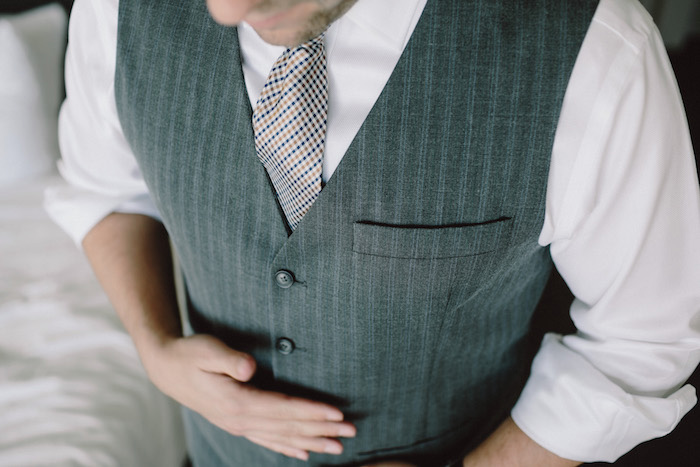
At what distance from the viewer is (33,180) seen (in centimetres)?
200

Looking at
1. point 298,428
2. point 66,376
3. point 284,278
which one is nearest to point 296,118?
point 284,278

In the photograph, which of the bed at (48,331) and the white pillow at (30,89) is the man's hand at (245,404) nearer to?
the bed at (48,331)

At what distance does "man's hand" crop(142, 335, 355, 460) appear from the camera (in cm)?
74

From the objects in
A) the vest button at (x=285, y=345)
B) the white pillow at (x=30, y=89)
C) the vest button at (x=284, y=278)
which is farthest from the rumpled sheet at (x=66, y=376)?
the vest button at (x=284, y=278)

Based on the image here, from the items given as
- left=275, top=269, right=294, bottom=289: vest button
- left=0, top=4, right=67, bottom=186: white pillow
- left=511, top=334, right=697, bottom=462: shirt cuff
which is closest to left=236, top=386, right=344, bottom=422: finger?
left=275, top=269, right=294, bottom=289: vest button

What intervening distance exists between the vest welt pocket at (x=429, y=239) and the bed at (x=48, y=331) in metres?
0.95

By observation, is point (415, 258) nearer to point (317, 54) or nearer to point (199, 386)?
point (317, 54)

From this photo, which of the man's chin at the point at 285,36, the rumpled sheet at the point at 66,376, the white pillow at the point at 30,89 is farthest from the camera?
the white pillow at the point at 30,89

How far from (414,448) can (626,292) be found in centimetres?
44

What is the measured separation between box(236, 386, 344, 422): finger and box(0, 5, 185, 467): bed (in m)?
0.68

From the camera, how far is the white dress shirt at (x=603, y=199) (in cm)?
56

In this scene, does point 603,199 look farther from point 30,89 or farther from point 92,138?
point 30,89

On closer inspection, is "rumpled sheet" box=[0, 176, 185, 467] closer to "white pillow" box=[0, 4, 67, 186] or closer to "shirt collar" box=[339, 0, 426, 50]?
"white pillow" box=[0, 4, 67, 186]

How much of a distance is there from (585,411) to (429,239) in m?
0.32
